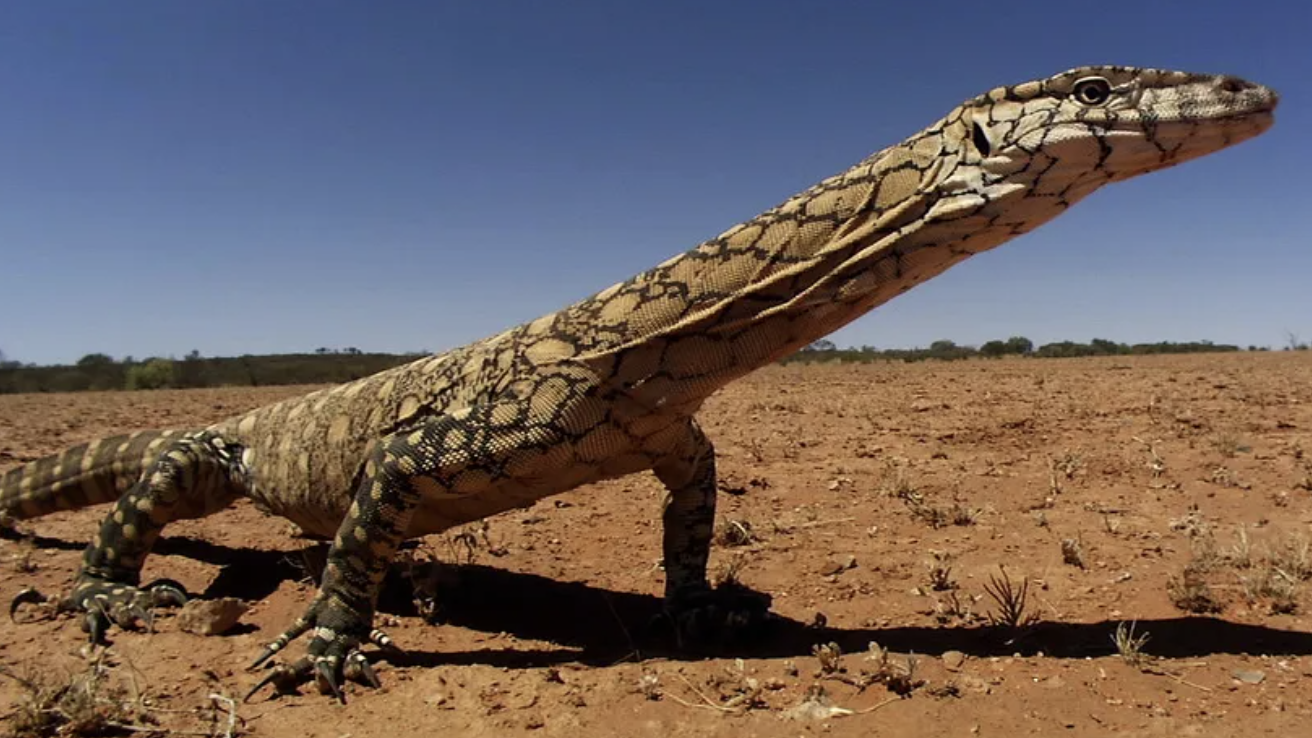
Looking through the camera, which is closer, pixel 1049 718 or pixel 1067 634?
pixel 1049 718

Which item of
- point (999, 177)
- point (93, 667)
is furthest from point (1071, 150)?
point (93, 667)

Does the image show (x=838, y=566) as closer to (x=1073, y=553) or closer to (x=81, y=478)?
(x=1073, y=553)

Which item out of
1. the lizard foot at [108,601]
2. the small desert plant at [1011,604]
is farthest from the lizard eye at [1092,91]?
the lizard foot at [108,601]

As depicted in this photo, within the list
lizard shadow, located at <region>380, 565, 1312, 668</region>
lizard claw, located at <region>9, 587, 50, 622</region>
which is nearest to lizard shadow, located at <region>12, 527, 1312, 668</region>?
lizard shadow, located at <region>380, 565, 1312, 668</region>

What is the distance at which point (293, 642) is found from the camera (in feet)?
15.4

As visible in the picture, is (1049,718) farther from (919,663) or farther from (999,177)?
(999,177)

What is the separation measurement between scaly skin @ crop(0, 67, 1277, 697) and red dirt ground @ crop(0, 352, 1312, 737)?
19.7 inches

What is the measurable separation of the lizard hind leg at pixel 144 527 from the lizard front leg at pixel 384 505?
141 cm

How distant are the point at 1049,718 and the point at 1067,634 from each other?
1018 millimetres

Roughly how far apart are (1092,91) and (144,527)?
6071 mm

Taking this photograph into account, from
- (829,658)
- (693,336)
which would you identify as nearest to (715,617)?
(829,658)

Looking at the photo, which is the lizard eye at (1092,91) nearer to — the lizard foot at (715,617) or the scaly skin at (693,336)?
the scaly skin at (693,336)

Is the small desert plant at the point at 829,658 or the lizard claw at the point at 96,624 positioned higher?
the small desert plant at the point at 829,658

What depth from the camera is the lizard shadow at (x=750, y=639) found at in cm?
395
